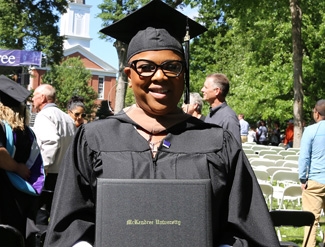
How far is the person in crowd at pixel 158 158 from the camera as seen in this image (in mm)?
2320

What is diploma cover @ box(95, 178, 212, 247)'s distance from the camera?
2.13m

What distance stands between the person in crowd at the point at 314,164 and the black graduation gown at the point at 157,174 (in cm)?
441

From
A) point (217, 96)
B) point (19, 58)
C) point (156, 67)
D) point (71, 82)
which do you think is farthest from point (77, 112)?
point (71, 82)

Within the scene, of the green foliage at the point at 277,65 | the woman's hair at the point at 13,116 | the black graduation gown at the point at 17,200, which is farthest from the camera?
the green foliage at the point at 277,65

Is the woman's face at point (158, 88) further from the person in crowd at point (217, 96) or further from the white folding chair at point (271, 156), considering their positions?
the white folding chair at point (271, 156)

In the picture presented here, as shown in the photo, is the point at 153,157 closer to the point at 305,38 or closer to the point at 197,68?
the point at 305,38

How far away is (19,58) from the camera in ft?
66.8

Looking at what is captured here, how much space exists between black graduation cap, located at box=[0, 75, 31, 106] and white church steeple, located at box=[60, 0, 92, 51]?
10423 cm

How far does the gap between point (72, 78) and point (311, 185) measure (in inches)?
2202

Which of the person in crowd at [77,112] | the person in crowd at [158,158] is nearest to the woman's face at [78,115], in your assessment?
the person in crowd at [77,112]

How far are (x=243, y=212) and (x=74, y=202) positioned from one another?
0.65 metres

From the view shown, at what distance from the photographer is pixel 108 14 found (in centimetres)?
3048

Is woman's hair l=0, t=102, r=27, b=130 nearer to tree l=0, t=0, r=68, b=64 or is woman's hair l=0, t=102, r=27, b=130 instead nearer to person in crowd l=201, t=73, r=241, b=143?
person in crowd l=201, t=73, r=241, b=143

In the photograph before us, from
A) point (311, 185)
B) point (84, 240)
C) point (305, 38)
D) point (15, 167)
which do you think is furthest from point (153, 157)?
point (305, 38)
